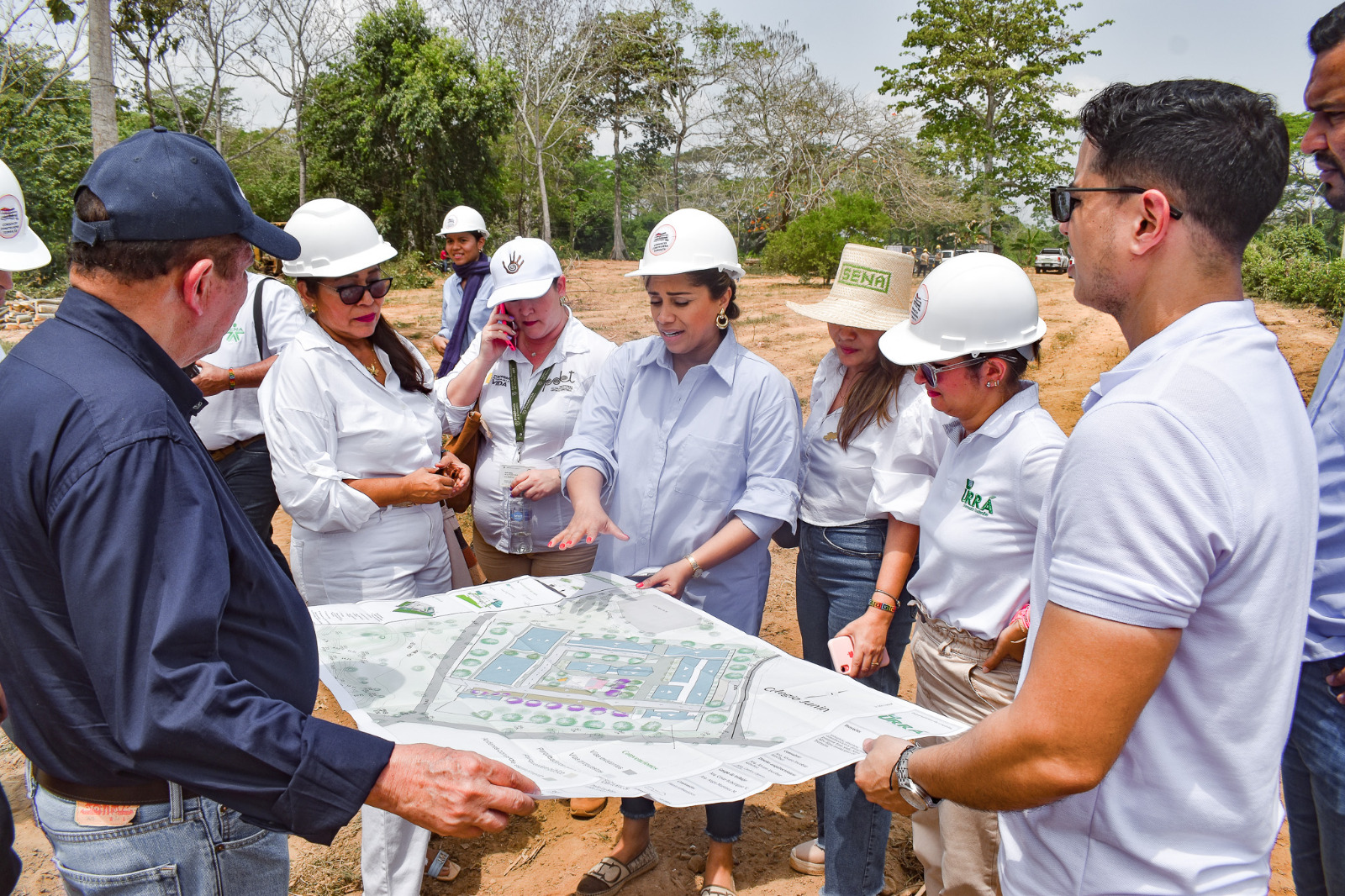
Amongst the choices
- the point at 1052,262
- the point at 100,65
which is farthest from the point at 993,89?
the point at 100,65

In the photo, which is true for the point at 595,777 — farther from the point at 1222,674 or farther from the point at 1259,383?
the point at 1259,383

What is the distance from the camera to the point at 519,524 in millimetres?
3393

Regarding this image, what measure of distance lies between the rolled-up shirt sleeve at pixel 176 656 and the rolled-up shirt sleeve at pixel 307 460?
4.56 feet

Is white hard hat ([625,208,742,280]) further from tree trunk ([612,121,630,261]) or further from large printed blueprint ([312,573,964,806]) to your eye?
tree trunk ([612,121,630,261])

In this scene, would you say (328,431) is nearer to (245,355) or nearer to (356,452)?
(356,452)

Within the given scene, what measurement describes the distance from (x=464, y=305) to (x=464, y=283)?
44 centimetres

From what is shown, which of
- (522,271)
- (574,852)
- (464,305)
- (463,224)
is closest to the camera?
(574,852)

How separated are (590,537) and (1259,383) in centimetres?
183

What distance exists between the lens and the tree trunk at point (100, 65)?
9438 mm

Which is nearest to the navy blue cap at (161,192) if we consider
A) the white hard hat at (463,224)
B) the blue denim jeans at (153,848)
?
the blue denim jeans at (153,848)

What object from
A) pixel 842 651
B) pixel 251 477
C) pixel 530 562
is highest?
pixel 251 477

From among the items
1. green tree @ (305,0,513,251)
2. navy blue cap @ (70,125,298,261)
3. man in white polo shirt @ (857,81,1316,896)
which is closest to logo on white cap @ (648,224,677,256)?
navy blue cap @ (70,125,298,261)

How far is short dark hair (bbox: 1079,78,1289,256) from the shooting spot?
119 centimetres

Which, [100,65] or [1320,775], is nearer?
[1320,775]
